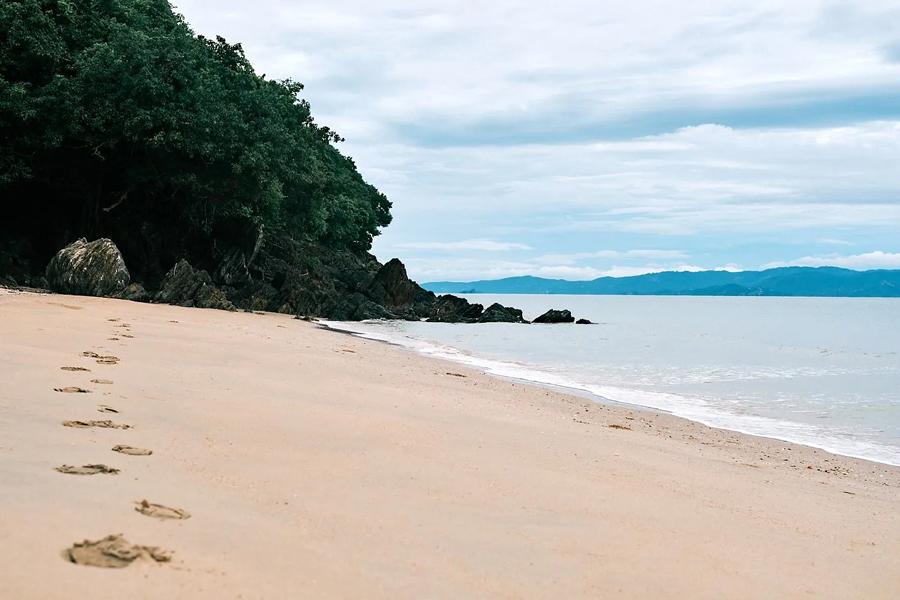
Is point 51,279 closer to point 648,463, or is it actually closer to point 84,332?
point 84,332

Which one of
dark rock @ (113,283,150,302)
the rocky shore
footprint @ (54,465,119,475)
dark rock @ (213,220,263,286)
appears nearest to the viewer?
footprint @ (54,465,119,475)

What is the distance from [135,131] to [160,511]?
23.4m

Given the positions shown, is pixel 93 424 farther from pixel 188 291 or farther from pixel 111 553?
pixel 188 291

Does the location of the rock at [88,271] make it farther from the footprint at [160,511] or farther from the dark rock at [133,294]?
the footprint at [160,511]

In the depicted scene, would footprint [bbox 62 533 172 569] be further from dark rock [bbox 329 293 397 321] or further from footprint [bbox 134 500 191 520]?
dark rock [bbox 329 293 397 321]

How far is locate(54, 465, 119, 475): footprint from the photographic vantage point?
3.35m

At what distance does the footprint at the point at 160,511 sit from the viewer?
2.92 metres

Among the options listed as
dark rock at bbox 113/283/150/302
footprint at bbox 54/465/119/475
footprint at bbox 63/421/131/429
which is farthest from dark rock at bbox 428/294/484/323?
footprint at bbox 54/465/119/475

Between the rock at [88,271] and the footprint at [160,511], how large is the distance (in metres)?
19.2

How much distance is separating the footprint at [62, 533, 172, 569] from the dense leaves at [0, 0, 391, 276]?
23.0m

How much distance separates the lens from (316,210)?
3166 cm

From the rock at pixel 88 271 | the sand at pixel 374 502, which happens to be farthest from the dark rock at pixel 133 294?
the sand at pixel 374 502

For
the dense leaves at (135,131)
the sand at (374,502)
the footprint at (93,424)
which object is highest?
the dense leaves at (135,131)

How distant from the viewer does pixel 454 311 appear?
4869 cm
